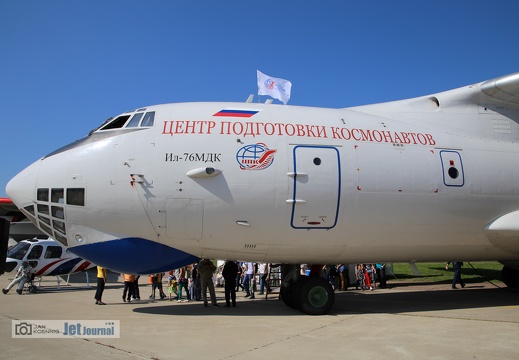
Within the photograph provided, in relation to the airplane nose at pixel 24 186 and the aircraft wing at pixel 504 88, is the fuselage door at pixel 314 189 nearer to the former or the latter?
the aircraft wing at pixel 504 88

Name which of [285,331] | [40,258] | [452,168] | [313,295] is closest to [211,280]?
[313,295]

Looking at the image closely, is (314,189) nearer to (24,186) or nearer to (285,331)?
(285,331)

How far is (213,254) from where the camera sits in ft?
31.8

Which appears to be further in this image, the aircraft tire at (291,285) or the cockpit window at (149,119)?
the aircraft tire at (291,285)

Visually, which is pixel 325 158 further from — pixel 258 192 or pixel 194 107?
pixel 194 107

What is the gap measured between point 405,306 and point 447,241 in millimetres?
2208

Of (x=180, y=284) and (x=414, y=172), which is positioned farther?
(x=180, y=284)

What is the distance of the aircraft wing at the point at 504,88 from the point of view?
10867mm

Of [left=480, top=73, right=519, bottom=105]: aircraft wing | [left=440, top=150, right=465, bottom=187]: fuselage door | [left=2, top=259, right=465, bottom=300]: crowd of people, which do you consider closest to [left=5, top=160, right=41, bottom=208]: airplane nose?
[left=2, top=259, right=465, bottom=300]: crowd of people

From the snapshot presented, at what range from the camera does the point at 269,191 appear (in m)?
9.36

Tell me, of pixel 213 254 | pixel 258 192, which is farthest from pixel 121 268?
pixel 258 192
